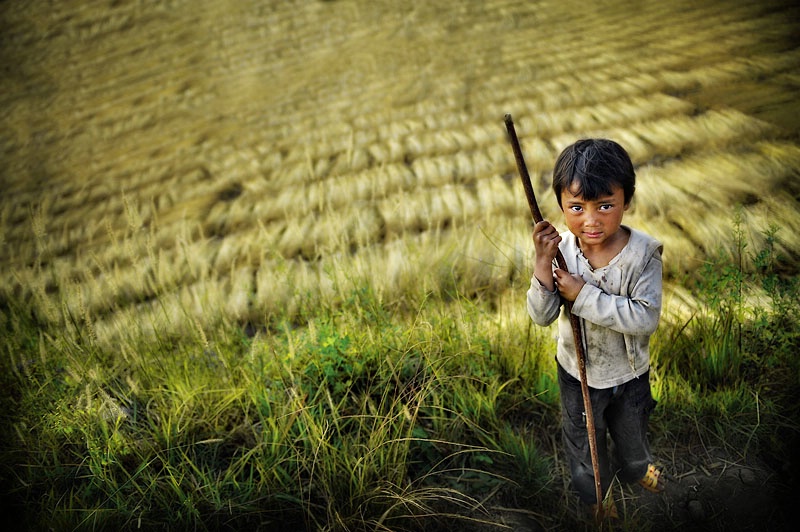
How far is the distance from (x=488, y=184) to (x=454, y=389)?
3.12 feet

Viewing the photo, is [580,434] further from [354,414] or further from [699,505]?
[354,414]

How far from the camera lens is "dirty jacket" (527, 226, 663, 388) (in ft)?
3.20

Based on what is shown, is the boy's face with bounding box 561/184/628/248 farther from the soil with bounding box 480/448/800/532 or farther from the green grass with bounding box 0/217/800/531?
the soil with bounding box 480/448/800/532

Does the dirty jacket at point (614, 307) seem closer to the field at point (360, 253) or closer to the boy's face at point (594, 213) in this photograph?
the boy's face at point (594, 213)

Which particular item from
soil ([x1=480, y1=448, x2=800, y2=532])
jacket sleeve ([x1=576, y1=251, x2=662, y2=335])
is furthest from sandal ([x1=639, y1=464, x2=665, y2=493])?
jacket sleeve ([x1=576, y1=251, x2=662, y2=335])

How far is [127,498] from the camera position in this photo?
1.26 m

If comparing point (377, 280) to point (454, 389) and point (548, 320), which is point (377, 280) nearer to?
point (454, 389)

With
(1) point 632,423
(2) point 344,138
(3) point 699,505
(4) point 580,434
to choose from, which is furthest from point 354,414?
(2) point 344,138

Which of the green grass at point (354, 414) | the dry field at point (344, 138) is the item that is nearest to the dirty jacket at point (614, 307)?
the green grass at point (354, 414)

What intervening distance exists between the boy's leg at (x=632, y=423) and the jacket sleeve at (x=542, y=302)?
23 centimetres

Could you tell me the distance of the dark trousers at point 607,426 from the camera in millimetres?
1122

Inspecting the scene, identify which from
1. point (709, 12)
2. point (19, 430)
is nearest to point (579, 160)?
point (19, 430)

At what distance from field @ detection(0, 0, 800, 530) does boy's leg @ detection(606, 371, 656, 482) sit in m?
0.10

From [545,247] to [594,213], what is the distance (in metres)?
0.10
